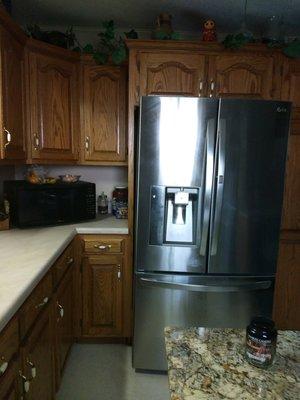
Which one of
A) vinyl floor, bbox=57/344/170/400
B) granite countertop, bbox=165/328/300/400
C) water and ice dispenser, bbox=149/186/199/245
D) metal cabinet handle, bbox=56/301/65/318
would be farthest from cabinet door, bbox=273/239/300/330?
metal cabinet handle, bbox=56/301/65/318

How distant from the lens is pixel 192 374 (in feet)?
2.36

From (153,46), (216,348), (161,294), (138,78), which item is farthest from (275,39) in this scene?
(216,348)

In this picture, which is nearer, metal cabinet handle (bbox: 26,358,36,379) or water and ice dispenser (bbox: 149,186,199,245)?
metal cabinet handle (bbox: 26,358,36,379)

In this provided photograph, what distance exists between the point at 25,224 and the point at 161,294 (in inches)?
37.8

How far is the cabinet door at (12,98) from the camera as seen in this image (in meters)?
1.66

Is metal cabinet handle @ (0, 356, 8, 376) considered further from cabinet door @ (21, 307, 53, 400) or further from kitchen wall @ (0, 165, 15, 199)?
kitchen wall @ (0, 165, 15, 199)

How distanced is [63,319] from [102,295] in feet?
1.44

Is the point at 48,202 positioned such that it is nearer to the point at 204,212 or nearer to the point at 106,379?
the point at 204,212

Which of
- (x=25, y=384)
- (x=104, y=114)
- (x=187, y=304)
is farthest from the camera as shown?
(x=104, y=114)

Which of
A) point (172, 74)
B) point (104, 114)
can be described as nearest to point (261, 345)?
point (172, 74)

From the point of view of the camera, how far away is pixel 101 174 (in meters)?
2.68

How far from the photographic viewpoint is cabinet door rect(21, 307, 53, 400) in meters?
1.18

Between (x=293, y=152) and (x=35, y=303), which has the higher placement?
(x=293, y=152)

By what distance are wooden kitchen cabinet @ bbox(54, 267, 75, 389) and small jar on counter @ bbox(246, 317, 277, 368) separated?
112cm
